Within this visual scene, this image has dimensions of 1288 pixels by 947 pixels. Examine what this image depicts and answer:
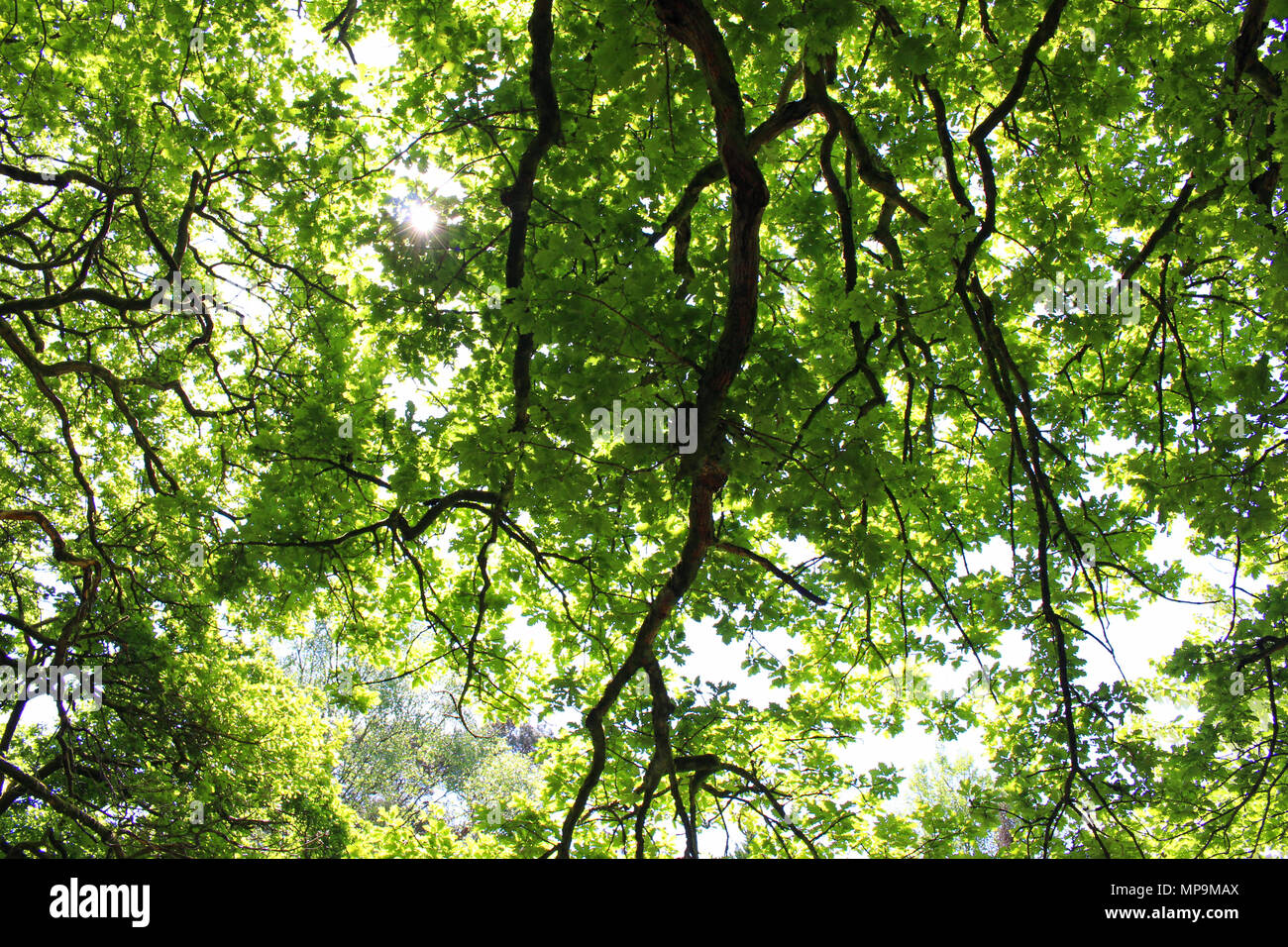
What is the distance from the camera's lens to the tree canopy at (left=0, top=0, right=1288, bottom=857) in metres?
4.07

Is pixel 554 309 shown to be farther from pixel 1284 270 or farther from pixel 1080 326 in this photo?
pixel 1080 326

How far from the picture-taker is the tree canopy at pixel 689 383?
4.07 m

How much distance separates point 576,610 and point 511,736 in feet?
83.1

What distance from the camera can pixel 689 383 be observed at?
13.7ft

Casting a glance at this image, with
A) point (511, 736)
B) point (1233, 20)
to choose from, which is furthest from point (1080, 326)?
point (511, 736)

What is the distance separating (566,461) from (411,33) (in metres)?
4.58

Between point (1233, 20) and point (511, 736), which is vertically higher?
point (1233, 20)
